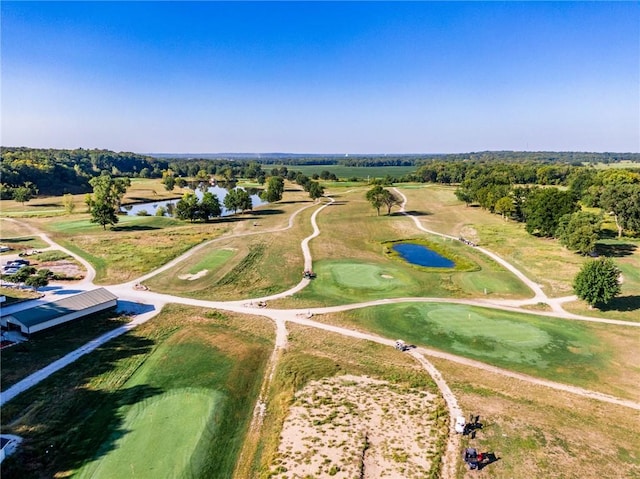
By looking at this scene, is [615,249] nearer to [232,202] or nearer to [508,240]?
[508,240]

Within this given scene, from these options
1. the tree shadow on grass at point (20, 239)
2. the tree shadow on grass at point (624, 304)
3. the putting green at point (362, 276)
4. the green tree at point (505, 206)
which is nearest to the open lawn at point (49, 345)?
the putting green at point (362, 276)

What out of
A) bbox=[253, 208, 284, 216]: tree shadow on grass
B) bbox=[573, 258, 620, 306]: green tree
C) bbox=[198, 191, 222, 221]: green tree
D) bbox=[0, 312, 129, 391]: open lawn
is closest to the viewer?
bbox=[0, 312, 129, 391]: open lawn

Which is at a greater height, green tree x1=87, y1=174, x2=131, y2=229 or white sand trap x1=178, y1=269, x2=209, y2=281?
green tree x1=87, y1=174, x2=131, y2=229

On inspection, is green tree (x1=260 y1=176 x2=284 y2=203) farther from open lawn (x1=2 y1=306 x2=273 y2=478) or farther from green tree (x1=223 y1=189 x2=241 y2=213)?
open lawn (x1=2 y1=306 x2=273 y2=478)

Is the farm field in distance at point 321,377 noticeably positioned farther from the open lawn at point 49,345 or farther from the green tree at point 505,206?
the green tree at point 505,206

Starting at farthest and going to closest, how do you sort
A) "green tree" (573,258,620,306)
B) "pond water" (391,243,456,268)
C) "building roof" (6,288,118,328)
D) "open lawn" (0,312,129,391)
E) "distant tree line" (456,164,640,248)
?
"distant tree line" (456,164,640,248) → "pond water" (391,243,456,268) → "green tree" (573,258,620,306) → "building roof" (6,288,118,328) → "open lawn" (0,312,129,391)

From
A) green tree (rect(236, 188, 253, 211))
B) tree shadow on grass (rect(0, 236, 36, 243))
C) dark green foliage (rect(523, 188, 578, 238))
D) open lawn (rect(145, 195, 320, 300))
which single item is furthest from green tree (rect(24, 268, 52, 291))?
dark green foliage (rect(523, 188, 578, 238))
